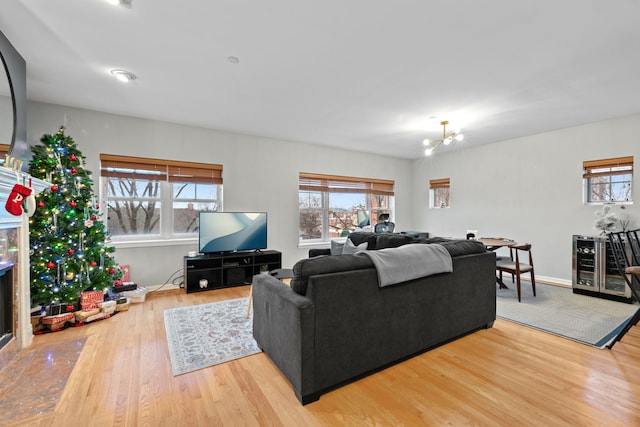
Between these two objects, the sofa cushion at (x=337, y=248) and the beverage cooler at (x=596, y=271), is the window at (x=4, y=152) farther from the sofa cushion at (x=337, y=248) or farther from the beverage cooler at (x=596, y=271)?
the beverage cooler at (x=596, y=271)

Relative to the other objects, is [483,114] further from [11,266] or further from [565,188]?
[11,266]

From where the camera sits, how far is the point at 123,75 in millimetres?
2691

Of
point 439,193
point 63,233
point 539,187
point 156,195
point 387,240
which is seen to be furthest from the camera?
point 439,193

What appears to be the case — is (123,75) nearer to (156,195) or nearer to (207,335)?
(156,195)

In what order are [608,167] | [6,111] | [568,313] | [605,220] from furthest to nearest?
[608,167], [605,220], [568,313], [6,111]

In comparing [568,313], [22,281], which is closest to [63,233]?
[22,281]

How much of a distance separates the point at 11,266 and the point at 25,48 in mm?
1823

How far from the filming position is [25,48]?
2277mm

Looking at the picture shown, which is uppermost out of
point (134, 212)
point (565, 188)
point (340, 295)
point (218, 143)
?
point (218, 143)

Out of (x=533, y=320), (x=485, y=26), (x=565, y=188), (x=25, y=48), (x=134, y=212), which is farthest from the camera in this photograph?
(x=565, y=188)

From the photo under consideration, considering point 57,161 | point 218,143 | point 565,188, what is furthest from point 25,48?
point 565,188

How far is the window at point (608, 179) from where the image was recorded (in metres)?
3.85

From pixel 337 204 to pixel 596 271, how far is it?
414 cm

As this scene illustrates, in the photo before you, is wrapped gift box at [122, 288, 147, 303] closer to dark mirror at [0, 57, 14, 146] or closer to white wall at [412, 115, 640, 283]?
dark mirror at [0, 57, 14, 146]
